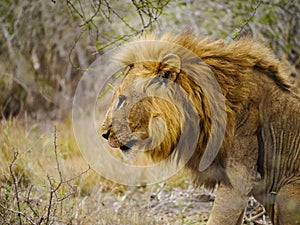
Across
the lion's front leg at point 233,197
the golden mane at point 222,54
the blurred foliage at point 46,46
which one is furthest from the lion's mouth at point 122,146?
the blurred foliage at point 46,46

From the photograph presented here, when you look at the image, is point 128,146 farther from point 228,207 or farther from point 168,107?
point 228,207

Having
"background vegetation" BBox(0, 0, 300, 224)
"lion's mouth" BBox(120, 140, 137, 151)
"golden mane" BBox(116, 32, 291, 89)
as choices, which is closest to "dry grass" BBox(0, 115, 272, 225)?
"background vegetation" BBox(0, 0, 300, 224)

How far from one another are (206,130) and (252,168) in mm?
395

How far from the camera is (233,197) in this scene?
3.61 m

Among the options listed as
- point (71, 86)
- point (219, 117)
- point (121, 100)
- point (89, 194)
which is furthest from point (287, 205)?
point (71, 86)

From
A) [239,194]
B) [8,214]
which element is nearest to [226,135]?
[239,194]

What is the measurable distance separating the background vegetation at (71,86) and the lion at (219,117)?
0.50 m

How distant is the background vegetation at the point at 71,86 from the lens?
15.6 ft

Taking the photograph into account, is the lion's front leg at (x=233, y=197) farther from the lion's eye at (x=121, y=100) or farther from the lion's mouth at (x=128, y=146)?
the lion's eye at (x=121, y=100)

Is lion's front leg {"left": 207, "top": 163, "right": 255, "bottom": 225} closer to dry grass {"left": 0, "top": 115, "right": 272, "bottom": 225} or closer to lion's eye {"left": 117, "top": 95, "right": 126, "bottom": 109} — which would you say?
lion's eye {"left": 117, "top": 95, "right": 126, "bottom": 109}

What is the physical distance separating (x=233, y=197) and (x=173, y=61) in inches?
38.3

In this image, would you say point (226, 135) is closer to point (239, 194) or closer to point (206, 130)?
point (206, 130)

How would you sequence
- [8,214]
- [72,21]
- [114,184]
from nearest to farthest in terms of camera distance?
[8,214], [114,184], [72,21]

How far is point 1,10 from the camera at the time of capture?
9703 mm
